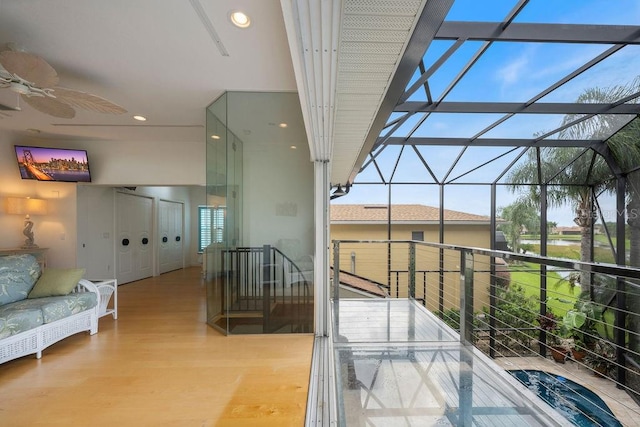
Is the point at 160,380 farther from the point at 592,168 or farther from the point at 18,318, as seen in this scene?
the point at 592,168

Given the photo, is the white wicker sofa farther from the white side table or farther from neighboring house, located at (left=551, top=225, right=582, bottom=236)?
neighboring house, located at (left=551, top=225, right=582, bottom=236)

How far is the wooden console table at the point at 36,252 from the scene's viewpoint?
430cm

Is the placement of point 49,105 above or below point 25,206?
above

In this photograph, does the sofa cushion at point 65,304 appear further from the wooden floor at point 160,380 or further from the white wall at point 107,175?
the white wall at point 107,175

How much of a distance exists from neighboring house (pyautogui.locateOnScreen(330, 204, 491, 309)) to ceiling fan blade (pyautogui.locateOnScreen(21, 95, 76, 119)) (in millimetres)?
5361

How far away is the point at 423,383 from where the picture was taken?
2.03 meters

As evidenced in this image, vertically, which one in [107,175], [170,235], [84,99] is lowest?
[170,235]

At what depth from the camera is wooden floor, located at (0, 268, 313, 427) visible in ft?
5.87

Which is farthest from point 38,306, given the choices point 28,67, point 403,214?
point 403,214

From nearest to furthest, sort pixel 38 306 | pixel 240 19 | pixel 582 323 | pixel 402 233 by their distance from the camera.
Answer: pixel 240 19 → pixel 38 306 → pixel 582 323 → pixel 402 233

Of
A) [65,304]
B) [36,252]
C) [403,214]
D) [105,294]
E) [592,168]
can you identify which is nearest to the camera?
[65,304]

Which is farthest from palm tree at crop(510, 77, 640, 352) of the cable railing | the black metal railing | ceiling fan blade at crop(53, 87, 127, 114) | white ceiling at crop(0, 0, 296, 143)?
ceiling fan blade at crop(53, 87, 127, 114)

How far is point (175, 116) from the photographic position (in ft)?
12.5

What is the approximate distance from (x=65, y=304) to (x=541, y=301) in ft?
15.3
